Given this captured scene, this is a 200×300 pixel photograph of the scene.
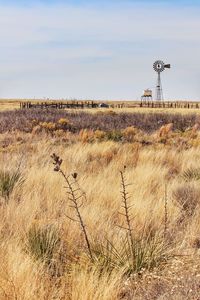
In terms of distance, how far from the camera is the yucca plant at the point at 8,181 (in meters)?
7.29

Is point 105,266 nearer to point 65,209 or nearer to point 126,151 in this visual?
point 65,209

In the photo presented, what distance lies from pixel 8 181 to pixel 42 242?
316 centimetres

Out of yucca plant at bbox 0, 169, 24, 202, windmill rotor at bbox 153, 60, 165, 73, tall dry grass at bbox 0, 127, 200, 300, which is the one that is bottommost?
tall dry grass at bbox 0, 127, 200, 300

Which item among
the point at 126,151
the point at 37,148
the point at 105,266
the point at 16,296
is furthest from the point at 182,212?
the point at 37,148

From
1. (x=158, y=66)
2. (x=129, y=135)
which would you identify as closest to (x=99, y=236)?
(x=129, y=135)

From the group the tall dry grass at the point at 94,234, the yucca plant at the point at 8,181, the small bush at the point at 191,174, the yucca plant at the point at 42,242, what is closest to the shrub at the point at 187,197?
the tall dry grass at the point at 94,234

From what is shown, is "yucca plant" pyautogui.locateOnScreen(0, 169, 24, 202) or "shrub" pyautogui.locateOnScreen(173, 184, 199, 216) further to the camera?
"yucca plant" pyautogui.locateOnScreen(0, 169, 24, 202)

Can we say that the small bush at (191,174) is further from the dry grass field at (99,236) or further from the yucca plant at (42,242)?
the yucca plant at (42,242)

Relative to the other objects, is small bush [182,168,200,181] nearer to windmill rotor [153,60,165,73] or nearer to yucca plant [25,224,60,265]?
A: yucca plant [25,224,60,265]

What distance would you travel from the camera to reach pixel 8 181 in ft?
25.1

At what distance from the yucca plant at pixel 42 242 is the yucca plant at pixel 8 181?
218cm

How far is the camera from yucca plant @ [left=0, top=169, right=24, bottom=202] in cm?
729

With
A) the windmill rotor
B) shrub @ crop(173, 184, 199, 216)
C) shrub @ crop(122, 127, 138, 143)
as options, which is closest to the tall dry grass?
shrub @ crop(173, 184, 199, 216)

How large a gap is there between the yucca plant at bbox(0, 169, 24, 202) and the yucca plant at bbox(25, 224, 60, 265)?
7.14ft
